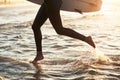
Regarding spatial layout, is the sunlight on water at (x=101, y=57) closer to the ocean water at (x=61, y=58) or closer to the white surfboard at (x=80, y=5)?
the ocean water at (x=61, y=58)

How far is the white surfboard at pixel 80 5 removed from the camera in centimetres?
702

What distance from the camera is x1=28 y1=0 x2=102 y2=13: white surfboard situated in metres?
7.02

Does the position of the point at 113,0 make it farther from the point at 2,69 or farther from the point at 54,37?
the point at 2,69

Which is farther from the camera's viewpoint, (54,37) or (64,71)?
(54,37)

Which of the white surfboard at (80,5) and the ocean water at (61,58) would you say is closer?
the ocean water at (61,58)

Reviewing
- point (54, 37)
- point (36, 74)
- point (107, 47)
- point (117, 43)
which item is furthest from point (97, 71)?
point (54, 37)

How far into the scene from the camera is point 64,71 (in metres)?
6.26

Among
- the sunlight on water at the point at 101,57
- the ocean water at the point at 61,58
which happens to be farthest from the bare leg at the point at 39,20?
the sunlight on water at the point at 101,57

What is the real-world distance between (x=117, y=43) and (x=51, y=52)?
1.88 m

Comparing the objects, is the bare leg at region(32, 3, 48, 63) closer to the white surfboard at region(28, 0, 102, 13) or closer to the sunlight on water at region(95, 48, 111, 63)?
the white surfboard at region(28, 0, 102, 13)

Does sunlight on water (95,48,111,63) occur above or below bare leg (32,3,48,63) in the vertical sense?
below

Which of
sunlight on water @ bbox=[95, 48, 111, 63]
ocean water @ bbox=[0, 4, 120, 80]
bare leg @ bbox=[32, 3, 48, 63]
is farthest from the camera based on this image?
sunlight on water @ bbox=[95, 48, 111, 63]

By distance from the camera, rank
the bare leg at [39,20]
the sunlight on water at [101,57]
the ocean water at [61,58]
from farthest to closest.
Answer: the sunlight on water at [101,57] < the bare leg at [39,20] < the ocean water at [61,58]

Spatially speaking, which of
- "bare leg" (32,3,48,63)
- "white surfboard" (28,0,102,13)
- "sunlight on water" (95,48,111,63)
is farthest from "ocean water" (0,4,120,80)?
"white surfboard" (28,0,102,13)
